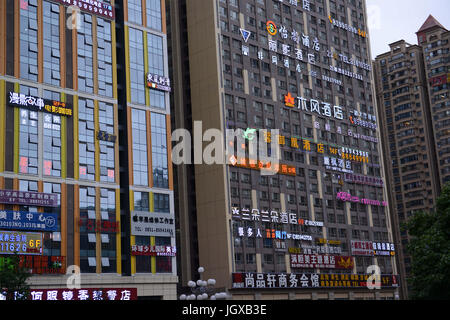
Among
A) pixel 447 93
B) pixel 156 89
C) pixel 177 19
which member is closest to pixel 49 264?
pixel 156 89

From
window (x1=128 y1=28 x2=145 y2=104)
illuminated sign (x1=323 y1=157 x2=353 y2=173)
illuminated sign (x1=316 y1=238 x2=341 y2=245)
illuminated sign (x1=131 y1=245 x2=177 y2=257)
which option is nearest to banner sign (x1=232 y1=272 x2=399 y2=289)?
illuminated sign (x1=316 y1=238 x2=341 y2=245)

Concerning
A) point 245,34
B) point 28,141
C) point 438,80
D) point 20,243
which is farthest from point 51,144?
point 438,80

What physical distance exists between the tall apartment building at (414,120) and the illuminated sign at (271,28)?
55.5m

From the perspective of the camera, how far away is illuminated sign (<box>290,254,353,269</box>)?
78.8 meters

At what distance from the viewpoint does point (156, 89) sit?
229 feet

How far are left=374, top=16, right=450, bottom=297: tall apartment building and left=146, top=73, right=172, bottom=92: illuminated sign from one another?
7387cm

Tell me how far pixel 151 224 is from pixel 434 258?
3379 centimetres

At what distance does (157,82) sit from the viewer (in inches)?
2739

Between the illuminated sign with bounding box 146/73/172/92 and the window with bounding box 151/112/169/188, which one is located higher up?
the illuminated sign with bounding box 146/73/172/92

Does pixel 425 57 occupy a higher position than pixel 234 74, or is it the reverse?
pixel 425 57

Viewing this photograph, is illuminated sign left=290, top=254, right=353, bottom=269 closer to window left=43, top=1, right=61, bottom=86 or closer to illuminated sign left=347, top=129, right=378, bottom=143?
illuminated sign left=347, top=129, right=378, bottom=143

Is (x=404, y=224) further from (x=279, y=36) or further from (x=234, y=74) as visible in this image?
(x=279, y=36)

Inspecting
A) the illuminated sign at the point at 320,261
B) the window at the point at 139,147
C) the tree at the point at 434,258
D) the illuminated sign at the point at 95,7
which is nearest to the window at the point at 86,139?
the window at the point at 139,147

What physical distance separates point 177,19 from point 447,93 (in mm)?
68431
